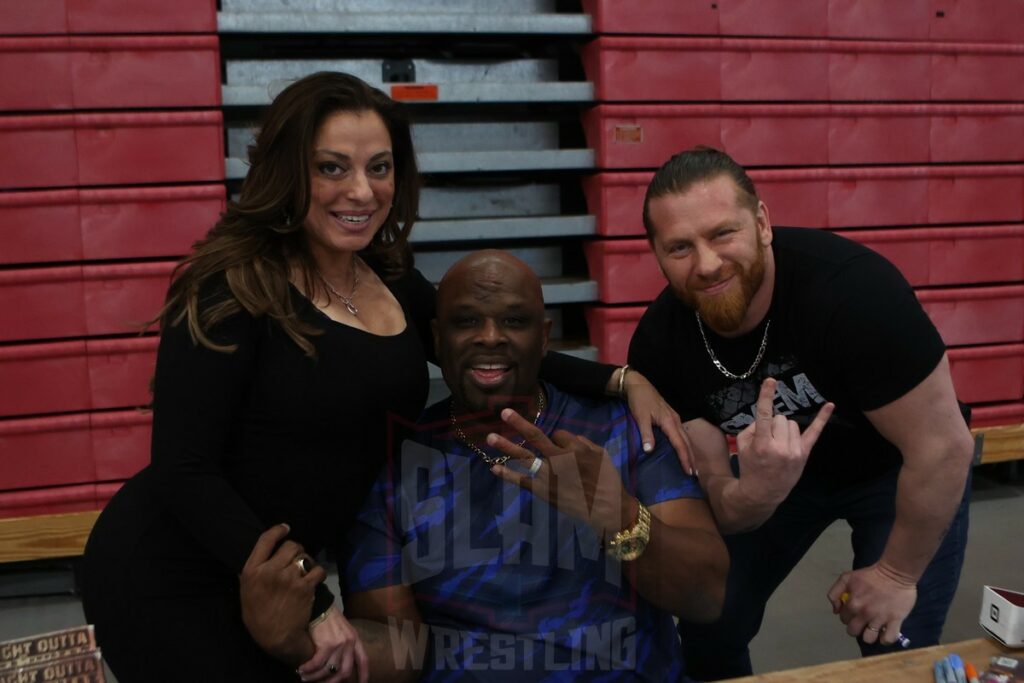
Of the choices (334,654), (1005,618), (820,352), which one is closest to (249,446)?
(334,654)

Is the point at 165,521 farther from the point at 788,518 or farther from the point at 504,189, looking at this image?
the point at 504,189

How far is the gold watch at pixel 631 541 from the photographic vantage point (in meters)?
1.50

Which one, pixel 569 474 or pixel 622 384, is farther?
pixel 622 384

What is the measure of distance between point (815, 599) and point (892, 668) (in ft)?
6.30

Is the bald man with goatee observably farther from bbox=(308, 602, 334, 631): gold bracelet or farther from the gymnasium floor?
the gymnasium floor

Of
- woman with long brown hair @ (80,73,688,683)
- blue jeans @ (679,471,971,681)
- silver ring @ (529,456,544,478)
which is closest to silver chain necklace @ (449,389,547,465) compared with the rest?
woman with long brown hair @ (80,73,688,683)

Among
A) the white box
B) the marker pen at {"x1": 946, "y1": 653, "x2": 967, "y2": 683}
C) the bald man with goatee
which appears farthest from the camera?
the bald man with goatee

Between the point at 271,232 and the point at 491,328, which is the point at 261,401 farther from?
the point at 491,328

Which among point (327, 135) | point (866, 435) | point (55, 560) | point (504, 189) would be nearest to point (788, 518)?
point (866, 435)

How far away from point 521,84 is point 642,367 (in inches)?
76.1

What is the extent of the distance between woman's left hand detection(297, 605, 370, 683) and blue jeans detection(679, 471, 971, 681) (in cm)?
96

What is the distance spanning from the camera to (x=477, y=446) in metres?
1.74

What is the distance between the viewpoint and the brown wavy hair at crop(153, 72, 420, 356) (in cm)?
148

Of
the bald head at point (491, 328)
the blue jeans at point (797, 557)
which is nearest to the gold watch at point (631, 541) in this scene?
the bald head at point (491, 328)
